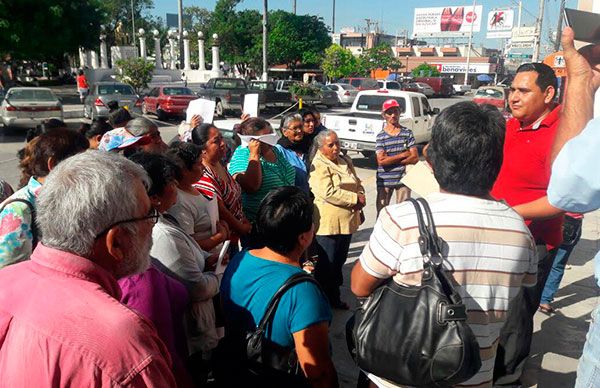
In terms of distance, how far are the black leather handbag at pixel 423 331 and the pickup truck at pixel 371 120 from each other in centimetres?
901

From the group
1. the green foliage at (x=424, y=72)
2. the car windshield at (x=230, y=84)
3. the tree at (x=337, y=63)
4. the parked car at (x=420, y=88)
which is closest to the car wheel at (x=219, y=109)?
the car windshield at (x=230, y=84)

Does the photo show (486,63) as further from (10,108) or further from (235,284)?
(235,284)

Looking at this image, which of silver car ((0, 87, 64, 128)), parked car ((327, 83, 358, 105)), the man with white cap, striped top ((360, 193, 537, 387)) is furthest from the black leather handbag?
parked car ((327, 83, 358, 105))

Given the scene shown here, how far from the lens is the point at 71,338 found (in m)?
1.12

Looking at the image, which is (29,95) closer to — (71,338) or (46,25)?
(46,25)

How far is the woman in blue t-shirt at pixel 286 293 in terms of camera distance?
1.94 m

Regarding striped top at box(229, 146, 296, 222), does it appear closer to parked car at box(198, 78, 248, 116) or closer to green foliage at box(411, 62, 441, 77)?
parked car at box(198, 78, 248, 116)

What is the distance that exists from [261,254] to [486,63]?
74.8 meters

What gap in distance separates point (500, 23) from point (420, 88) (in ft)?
122

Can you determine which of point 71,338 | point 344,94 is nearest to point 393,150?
point 71,338

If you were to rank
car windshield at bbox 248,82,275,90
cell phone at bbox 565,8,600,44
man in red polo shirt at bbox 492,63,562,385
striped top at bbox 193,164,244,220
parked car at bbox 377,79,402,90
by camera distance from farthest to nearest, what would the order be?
parked car at bbox 377,79,402,90
car windshield at bbox 248,82,275,90
striped top at bbox 193,164,244,220
man in red polo shirt at bbox 492,63,562,385
cell phone at bbox 565,8,600,44

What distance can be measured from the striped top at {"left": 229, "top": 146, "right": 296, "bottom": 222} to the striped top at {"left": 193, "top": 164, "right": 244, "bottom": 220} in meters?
0.24

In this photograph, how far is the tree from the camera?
43.4 meters

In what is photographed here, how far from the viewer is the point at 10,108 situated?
14.0 meters
